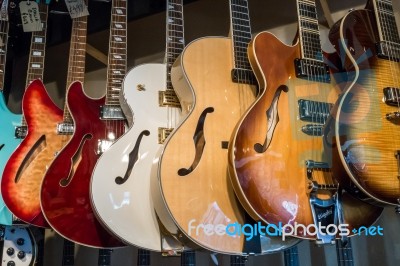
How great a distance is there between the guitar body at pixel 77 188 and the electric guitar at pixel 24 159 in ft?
0.40

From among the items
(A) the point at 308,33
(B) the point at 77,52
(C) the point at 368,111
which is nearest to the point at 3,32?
(B) the point at 77,52

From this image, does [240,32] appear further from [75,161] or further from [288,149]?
[75,161]

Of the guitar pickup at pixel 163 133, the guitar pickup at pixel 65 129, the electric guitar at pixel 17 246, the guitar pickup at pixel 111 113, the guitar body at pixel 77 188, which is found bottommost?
the electric guitar at pixel 17 246

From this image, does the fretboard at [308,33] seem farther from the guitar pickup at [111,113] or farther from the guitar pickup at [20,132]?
the guitar pickup at [20,132]

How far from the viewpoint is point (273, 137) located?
948 mm

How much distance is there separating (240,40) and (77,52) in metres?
0.62

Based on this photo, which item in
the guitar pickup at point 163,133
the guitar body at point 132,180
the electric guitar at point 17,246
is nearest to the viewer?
the guitar body at point 132,180

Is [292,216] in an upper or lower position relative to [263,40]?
lower

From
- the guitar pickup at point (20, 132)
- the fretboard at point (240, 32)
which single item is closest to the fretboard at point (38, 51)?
the guitar pickup at point (20, 132)

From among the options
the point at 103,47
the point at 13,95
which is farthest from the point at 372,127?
the point at 13,95

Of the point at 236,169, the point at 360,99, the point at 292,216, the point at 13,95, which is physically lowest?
the point at 292,216

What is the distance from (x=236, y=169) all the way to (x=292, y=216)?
0.53 feet

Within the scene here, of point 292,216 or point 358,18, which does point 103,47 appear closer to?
point 358,18

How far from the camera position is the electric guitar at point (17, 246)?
4.07ft
